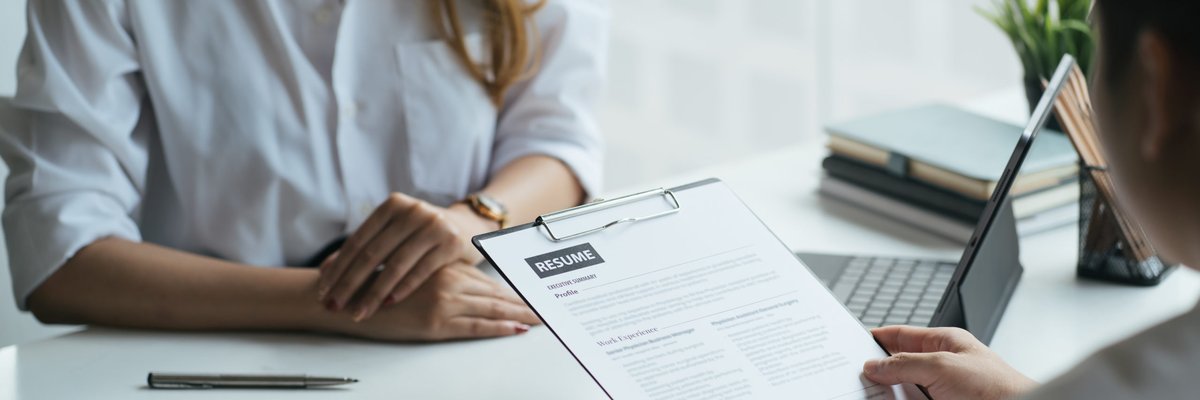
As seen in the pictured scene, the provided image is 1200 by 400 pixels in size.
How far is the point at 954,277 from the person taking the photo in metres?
Result: 0.99

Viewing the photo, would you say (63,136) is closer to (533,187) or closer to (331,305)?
(331,305)

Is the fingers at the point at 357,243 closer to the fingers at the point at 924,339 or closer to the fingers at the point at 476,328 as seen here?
the fingers at the point at 476,328

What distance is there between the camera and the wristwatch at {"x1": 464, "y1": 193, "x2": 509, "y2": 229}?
1.29m

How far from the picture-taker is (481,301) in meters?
1.12

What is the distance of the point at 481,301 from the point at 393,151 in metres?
0.35

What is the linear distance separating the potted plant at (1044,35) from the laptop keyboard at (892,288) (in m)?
0.34

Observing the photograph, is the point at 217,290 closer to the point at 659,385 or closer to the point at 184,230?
the point at 184,230

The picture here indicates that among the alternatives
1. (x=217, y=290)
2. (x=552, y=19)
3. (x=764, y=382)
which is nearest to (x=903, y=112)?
(x=552, y=19)

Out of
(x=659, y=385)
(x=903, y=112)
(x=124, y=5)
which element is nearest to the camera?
(x=659, y=385)

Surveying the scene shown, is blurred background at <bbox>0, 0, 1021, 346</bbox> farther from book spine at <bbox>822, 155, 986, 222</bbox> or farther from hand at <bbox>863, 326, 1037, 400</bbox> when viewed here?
hand at <bbox>863, 326, 1037, 400</bbox>

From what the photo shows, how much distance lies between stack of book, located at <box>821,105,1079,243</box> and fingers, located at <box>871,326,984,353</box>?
42cm

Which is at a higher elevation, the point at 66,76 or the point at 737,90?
the point at 66,76

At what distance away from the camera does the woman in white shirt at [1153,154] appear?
1.74ft

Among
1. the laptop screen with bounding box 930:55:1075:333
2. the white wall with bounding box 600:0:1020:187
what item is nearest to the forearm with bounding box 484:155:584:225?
the laptop screen with bounding box 930:55:1075:333
